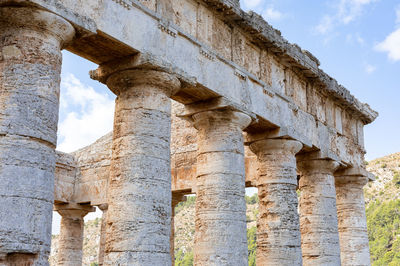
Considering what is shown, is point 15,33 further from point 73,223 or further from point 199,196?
point 73,223

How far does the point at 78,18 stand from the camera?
26.3 feet

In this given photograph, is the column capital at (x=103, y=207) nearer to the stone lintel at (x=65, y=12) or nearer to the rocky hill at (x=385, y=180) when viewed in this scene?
the stone lintel at (x=65, y=12)

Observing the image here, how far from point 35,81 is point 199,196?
504 centimetres

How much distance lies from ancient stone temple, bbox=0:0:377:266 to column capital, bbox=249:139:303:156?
3 cm

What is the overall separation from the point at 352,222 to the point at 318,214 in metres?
2.93

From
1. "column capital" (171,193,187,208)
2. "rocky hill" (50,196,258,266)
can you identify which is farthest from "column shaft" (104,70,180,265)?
"rocky hill" (50,196,258,266)

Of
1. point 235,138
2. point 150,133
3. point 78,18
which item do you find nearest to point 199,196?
point 235,138

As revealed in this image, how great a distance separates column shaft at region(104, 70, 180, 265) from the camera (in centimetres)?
851

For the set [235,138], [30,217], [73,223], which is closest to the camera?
[30,217]

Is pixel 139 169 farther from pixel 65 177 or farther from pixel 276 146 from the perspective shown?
pixel 65 177

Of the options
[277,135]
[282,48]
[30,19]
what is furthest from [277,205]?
[30,19]

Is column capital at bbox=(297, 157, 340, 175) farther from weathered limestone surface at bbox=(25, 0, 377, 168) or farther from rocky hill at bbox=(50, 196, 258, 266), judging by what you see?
rocky hill at bbox=(50, 196, 258, 266)

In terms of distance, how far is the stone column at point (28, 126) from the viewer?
6.66 meters

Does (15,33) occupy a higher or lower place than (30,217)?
higher
